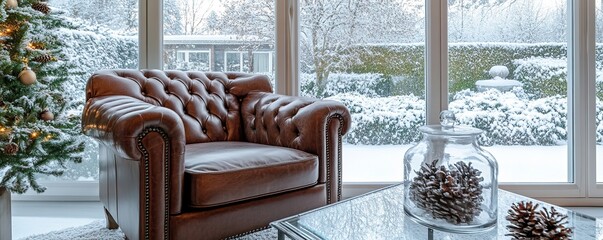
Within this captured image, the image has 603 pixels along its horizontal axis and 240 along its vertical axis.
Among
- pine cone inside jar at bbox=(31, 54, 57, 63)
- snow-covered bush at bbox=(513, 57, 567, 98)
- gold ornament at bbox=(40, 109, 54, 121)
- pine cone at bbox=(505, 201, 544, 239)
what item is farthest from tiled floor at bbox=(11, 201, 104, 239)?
snow-covered bush at bbox=(513, 57, 567, 98)

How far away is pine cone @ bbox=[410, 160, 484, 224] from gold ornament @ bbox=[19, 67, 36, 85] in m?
1.86

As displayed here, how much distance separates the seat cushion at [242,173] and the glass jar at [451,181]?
461mm

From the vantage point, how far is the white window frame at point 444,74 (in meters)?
2.21

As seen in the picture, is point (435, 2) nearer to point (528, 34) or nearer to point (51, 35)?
point (528, 34)

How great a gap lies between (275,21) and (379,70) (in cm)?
77

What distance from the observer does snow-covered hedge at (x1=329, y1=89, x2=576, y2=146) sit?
231 cm

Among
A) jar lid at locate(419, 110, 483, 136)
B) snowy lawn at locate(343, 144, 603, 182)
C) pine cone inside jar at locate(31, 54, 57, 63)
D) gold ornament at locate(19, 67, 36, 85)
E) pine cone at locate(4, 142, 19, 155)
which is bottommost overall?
snowy lawn at locate(343, 144, 603, 182)

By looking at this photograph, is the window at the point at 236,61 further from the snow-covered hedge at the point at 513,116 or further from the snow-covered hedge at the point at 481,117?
the snow-covered hedge at the point at 513,116

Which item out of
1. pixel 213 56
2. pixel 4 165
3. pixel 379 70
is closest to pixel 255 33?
pixel 213 56

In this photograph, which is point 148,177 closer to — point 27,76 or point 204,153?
point 204,153

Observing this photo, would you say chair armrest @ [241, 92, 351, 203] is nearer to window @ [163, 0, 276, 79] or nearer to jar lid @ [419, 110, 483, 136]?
jar lid @ [419, 110, 483, 136]

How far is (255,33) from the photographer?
235 cm

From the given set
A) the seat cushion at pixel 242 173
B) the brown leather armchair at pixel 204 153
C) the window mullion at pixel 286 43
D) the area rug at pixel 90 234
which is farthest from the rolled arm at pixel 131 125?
the window mullion at pixel 286 43

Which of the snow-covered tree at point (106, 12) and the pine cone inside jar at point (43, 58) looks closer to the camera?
the pine cone inside jar at point (43, 58)
